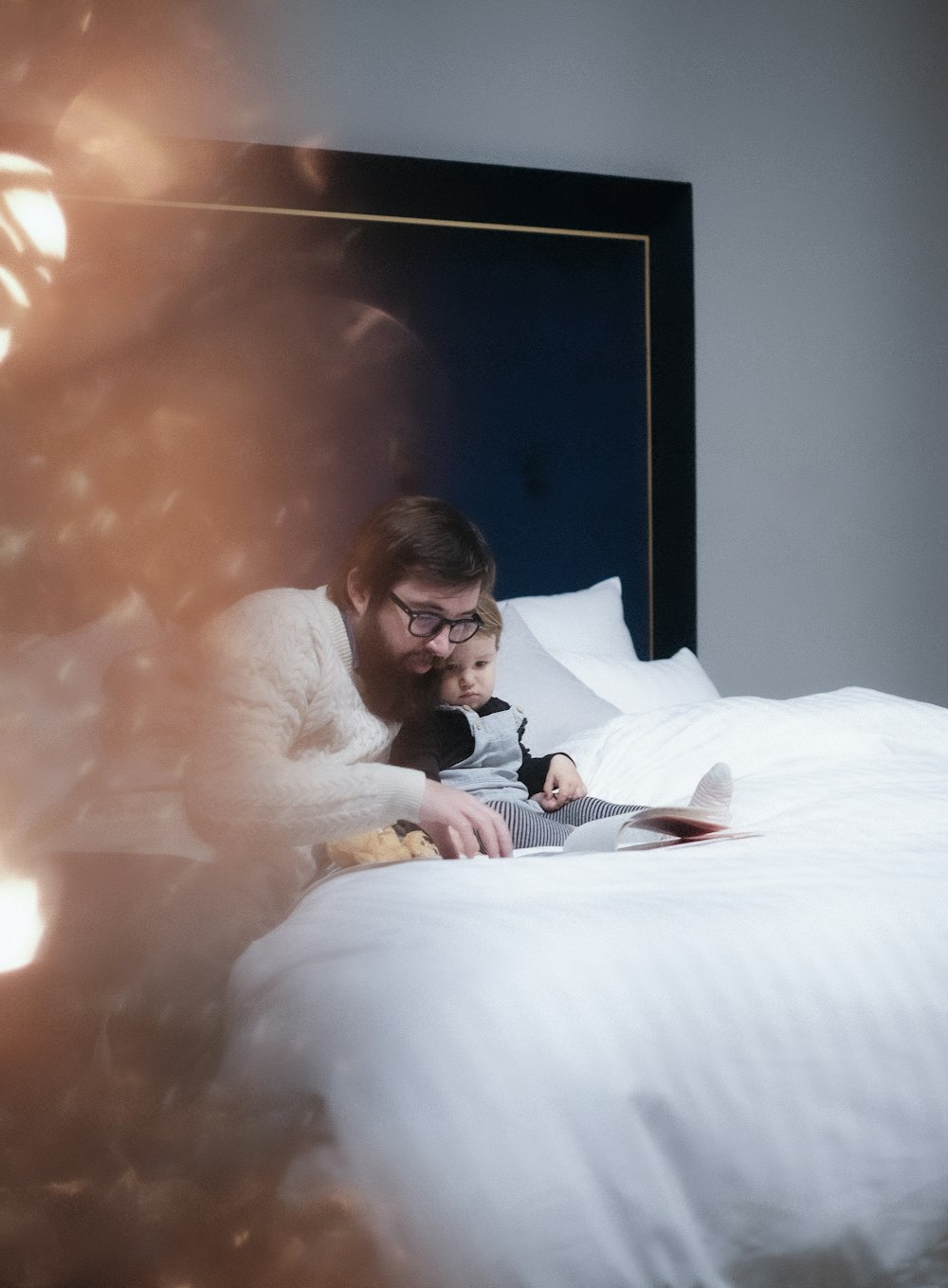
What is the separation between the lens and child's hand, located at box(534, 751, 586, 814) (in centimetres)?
156

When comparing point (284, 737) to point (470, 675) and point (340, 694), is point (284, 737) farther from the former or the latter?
point (470, 675)

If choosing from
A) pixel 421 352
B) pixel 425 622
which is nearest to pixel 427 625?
pixel 425 622

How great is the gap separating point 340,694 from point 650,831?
14.5 inches

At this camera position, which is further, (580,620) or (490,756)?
(580,620)

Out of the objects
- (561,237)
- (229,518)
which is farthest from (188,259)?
(561,237)

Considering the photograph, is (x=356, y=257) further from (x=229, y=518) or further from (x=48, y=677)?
(x=48, y=677)

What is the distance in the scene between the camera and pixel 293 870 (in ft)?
3.27

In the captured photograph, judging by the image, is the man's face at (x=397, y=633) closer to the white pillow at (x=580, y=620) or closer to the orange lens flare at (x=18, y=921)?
the orange lens flare at (x=18, y=921)

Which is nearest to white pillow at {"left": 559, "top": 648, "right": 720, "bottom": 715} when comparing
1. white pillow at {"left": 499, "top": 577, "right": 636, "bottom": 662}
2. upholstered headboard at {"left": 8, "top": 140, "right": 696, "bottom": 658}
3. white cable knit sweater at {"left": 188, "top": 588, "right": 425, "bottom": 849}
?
white pillow at {"left": 499, "top": 577, "right": 636, "bottom": 662}

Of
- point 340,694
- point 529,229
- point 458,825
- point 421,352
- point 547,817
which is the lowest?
point 547,817

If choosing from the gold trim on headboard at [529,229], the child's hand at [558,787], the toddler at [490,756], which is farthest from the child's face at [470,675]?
the gold trim on headboard at [529,229]

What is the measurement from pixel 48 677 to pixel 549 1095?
429mm

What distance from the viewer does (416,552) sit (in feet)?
3.96

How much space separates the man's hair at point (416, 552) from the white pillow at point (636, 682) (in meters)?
0.77
